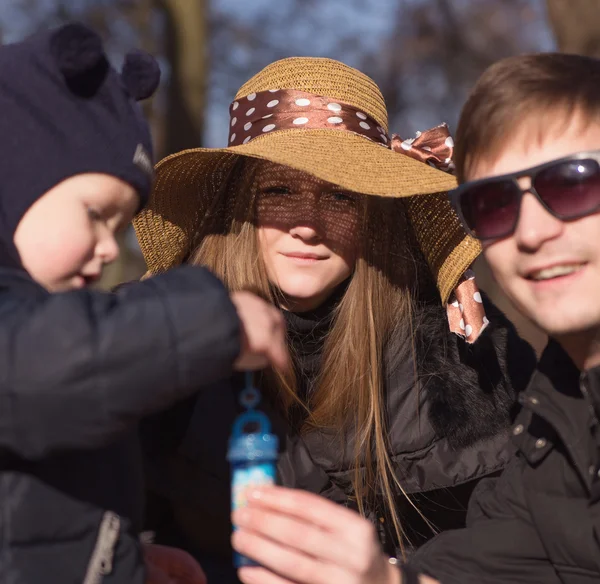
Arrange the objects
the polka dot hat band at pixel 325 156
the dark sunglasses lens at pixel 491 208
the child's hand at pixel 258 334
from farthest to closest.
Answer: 1. the polka dot hat band at pixel 325 156
2. the dark sunglasses lens at pixel 491 208
3. the child's hand at pixel 258 334

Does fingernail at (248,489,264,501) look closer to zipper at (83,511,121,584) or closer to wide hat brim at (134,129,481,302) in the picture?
zipper at (83,511,121,584)

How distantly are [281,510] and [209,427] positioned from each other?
3.04 feet

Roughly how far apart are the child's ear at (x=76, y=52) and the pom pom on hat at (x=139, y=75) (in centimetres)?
12

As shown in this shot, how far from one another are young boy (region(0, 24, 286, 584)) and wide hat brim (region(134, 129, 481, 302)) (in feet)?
1.99

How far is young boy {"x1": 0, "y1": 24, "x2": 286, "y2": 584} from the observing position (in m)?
1.50

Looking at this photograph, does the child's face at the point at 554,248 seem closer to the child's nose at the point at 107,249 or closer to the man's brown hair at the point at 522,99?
the man's brown hair at the point at 522,99

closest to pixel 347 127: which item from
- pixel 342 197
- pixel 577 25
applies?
pixel 342 197

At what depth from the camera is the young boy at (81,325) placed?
1504 mm

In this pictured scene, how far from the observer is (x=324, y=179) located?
2326 mm

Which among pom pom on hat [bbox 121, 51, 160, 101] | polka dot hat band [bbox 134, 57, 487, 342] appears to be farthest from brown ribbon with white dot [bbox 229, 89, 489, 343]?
pom pom on hat [bbox 121, 51, 160, 101]

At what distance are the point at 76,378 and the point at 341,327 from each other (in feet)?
4.27

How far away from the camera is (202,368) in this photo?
61.1 inches

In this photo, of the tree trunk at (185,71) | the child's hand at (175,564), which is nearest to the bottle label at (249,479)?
the child's hand at (175,564)

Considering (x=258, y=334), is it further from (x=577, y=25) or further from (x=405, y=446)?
(x=577, y=25)
